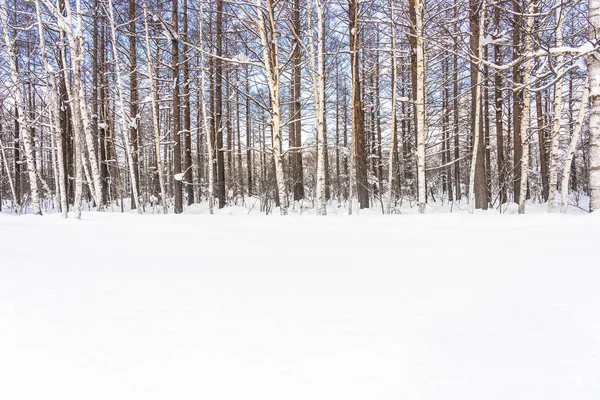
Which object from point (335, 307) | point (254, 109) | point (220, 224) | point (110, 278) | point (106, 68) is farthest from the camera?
point (254, 109)

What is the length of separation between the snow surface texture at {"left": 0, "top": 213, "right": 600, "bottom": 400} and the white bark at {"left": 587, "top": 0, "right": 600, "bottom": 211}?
2617 mm

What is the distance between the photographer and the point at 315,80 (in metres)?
7.80

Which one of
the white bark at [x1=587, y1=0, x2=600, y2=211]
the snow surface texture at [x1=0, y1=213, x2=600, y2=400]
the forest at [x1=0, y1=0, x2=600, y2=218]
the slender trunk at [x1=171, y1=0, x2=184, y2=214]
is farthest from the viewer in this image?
the slender trunk at [x1=171, y1=0, x2=184, y2=214]

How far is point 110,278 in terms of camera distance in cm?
240

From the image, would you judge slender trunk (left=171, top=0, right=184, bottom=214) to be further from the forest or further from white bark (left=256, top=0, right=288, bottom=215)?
white bark (left=256, top=0, right=288, bottom=215)

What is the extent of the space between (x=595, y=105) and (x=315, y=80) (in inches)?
206

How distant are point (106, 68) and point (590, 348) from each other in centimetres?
1924

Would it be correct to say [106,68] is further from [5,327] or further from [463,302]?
[463,302]

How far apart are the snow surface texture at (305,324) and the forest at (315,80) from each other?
13.9ft

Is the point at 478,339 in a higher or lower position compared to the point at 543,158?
lower

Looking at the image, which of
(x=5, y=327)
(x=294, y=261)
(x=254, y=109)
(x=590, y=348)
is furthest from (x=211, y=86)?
(x=590, y=348)

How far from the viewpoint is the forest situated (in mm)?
6941

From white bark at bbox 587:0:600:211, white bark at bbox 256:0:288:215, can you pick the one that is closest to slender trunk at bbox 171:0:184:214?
white bark at bbox 256:0:288:215

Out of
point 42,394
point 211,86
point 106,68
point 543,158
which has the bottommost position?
point 42,394
